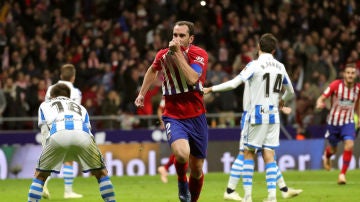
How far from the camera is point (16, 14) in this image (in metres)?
27.1

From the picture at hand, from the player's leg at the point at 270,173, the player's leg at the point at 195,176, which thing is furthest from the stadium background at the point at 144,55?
the player's leg at the point at 195,176

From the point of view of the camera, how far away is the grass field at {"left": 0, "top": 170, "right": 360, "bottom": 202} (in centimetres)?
1461

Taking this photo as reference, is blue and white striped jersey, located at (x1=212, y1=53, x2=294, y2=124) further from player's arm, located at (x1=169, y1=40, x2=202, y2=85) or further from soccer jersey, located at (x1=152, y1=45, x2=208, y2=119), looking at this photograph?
player's arm, located at (x1=169, y1=40, x2=202, y2=85)

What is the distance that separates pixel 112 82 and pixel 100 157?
1482cm

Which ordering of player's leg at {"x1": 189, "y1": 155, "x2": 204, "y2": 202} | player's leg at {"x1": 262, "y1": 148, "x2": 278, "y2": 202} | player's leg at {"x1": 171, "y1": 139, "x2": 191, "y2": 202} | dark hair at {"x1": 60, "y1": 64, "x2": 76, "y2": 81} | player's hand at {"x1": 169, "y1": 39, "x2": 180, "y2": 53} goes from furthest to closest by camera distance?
dark hair at {"x1": 60, "y1": 64, "x2": 76, "y2": 81} → player's leg at {"x1": 262, "y1": 148, "x2": 278, "y2": 202} → player's leg at {"x1": 189, "y1": 155, "x2": 204, "y2": 202} → player's leg at {"x1": 171, "y1": 139, "x2": 191, "y2": 202} → player's hand at {"x1": 169, "y1": 39, "x2": 180, "y2": 53}

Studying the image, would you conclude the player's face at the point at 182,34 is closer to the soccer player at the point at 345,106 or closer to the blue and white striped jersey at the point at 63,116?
the blue and white striped jersey at the point at 63,116

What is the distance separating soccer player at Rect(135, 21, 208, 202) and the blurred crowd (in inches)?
484

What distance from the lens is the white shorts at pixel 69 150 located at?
34.1 feet

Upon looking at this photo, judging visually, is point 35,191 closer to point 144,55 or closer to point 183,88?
point 183,88

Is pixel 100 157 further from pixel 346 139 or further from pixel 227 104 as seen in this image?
pixel 227 104

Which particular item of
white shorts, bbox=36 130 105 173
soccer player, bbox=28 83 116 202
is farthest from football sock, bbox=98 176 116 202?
white shorts, bbox=36 130 105 173

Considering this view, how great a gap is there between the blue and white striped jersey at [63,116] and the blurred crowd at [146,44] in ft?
42.4

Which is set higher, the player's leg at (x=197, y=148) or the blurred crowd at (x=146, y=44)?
the blurred crowd at (x=146, y=44)

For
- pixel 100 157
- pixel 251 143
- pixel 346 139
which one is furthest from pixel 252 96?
pixel 346 139
